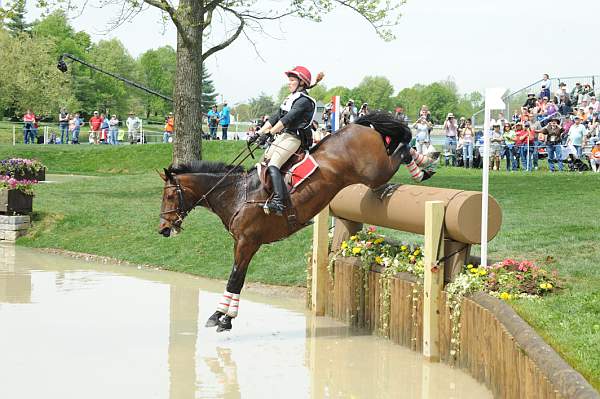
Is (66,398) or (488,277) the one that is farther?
(488,277)

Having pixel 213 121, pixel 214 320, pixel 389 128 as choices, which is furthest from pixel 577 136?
pixel 213 121

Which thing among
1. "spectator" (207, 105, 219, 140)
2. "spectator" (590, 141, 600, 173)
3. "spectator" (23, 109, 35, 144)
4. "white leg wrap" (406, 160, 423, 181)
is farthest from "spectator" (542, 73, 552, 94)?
"spectator" (23, 109, 35, 144)

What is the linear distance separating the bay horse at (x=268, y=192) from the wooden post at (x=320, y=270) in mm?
1541

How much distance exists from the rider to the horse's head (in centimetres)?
108

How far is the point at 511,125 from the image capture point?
30828 millimetres

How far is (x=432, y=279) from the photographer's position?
32.6 ft

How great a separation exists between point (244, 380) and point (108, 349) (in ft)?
6.48

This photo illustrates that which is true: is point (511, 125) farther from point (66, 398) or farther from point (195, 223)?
point (66, 398)

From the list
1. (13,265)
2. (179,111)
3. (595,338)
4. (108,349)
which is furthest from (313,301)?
(179,111)

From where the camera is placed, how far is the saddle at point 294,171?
1114 centimetres

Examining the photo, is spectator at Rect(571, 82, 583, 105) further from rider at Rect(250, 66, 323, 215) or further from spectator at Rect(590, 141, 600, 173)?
rider at Rect(250, 66, 323, 215)

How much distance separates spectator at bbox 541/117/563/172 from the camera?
28.6 metres

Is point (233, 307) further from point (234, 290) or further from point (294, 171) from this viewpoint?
point (294, 171)

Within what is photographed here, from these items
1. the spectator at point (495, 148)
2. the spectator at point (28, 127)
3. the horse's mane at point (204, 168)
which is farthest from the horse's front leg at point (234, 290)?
the spectator at point (28, 127)
